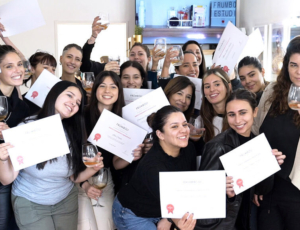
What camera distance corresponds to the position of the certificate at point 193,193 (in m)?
1.81

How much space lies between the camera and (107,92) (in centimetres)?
270

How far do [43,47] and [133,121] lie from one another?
176 inches

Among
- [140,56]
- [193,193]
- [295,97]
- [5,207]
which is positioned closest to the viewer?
[193,193]

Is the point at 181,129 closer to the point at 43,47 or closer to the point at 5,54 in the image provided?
the point at 5,54

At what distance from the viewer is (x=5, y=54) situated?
8.17 ft

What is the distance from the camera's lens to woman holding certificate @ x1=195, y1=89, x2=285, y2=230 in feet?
6.89

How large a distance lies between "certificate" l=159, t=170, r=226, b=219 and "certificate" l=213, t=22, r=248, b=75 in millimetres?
1454

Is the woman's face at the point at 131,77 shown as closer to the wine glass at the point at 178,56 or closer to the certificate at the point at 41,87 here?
the wine glass at the point at 178,56

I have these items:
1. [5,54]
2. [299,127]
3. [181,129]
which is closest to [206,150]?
[181,129]

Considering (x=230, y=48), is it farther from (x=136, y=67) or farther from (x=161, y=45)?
(x=136, y=67)

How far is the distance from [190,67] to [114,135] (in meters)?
1.17

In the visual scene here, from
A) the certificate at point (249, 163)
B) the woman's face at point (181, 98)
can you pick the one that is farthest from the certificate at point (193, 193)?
the woman's face at point (181, 98)

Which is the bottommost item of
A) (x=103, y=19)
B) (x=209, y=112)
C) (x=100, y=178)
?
(x=100, y=178)

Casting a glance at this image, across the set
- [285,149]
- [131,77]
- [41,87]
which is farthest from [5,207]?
[285,149]
